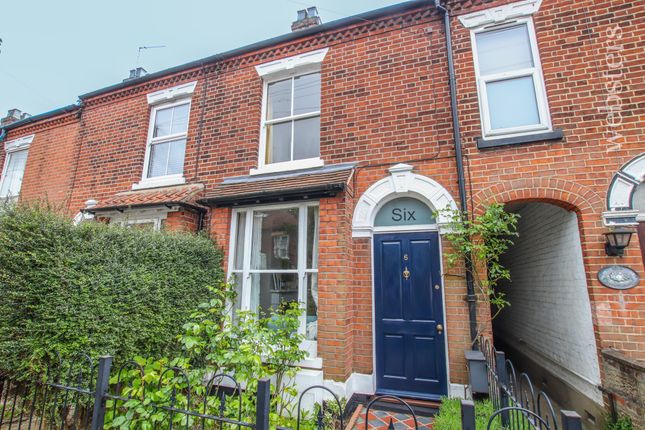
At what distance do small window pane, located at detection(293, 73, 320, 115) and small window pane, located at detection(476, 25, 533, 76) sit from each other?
2896 mm

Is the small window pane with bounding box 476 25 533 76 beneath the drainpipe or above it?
above

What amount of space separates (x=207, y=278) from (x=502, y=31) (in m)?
6.33

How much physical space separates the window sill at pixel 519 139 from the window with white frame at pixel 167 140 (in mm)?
5986

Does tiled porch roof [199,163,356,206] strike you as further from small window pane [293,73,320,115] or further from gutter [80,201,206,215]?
small window pane [293,73,320,115]

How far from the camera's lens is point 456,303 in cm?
427

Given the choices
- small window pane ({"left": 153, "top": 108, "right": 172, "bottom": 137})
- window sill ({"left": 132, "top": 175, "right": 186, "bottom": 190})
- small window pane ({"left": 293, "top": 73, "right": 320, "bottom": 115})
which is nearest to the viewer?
small window pane ({"left": 293, "top": 73, "right": 320, "bottom": 115})

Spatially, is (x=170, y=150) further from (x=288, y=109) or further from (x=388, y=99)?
(x=388, y=99)

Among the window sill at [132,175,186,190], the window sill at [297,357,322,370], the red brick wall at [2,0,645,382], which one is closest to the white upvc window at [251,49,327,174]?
the red brick wall at [2,0,645,382]

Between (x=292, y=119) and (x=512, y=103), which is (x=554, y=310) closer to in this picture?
(x=512, y=103)

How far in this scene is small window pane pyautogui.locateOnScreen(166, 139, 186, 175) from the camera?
265 inches

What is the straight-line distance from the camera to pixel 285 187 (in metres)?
4.83

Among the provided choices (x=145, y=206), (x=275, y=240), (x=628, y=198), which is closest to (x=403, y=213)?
(x=275, y=240)

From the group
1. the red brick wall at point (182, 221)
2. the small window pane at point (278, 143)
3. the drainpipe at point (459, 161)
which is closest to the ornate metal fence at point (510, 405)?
the drainpipe at point (459, 161)

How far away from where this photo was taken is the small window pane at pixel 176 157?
6.74m
